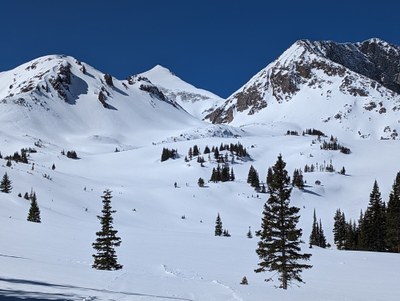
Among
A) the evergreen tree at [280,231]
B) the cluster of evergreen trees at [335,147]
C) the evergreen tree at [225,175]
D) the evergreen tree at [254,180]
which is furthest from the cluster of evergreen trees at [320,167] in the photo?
the evergreen tree at [280,231]

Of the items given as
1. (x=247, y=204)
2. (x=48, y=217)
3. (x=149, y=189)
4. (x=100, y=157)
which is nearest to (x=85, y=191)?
(x=149, y=189)

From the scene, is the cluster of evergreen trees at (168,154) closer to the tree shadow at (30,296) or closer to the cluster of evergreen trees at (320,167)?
the cluster of evergreen trees at (320,167)

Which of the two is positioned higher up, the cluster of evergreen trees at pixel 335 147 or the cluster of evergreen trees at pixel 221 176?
the cluster of evergreen trees at pixel 335 147

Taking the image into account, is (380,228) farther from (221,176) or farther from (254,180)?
(221,176)

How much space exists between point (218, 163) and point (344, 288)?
434 feet

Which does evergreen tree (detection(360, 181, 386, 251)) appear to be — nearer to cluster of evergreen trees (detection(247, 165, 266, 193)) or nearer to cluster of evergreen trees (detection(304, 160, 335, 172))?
cluster of evergreen trees (detection(247, 165, 266, 193))

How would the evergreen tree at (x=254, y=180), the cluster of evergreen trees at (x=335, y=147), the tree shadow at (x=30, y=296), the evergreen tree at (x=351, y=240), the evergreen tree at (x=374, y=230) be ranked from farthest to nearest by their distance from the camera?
the cluster of evergreen trees at (x=335, y=147) < the evergreen tree at (x=254, y=180) < the evergreen tree at (x=351, y=240) < the evergreen tree at (x=374, y=230) < the tree shadow at (x=30, y=296)

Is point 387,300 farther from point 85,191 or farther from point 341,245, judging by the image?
point 85,191

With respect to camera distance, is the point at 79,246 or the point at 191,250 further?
the point at 191,250

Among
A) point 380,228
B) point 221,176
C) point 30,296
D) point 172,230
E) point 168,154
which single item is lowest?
point 30,296

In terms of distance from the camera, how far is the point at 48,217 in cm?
5934

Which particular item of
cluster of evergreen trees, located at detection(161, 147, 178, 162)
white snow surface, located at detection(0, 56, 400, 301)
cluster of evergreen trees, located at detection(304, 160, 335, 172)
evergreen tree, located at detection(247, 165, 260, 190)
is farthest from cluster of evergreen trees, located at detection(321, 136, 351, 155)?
evergreen tree, located at detection(247, 165, 260, 190)

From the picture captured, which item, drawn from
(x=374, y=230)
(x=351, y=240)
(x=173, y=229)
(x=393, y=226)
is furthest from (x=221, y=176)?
(x=393, y=226)

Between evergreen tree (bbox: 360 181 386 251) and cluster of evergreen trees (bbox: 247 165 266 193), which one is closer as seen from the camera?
evergreen tree (bbox: 360 181 386 251)
